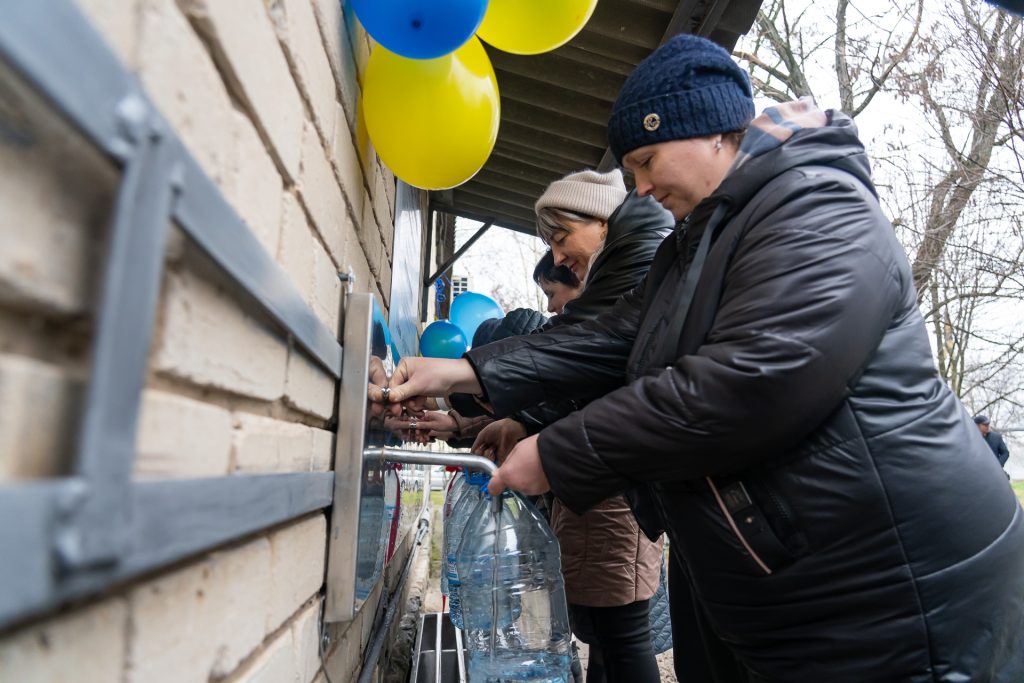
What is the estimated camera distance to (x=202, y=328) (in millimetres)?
697

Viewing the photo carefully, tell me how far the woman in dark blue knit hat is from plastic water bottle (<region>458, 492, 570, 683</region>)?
1.13 meters

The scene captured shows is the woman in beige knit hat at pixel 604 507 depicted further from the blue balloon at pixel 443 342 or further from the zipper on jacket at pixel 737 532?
the blue balloon at pixel 443 342

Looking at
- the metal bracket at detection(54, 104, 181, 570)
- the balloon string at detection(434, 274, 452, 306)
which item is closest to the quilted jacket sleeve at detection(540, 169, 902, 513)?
the metal bracket at detection(54, 104, 181, 570)

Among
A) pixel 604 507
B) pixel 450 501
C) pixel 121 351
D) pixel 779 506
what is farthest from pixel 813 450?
pixel 450 501

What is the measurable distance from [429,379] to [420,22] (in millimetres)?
974

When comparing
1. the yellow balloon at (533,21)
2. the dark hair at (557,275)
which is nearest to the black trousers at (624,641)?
the dark hair at (557,275)

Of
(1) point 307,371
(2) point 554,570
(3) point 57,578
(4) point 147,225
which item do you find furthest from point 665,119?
(2) point 554,570

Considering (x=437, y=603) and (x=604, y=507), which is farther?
(x=437, y=603)

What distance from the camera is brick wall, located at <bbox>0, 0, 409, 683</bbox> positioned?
1.45 ft

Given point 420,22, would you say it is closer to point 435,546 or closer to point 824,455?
point 824,455

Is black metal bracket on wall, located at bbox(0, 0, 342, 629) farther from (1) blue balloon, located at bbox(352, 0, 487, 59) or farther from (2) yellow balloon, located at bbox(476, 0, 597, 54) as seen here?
(2) yellow balloon, located at bbox(476, 0, 597, 54)

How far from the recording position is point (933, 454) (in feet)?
4.42

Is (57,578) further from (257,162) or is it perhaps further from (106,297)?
(257,162)

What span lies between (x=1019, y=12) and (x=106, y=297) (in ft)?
8.07
